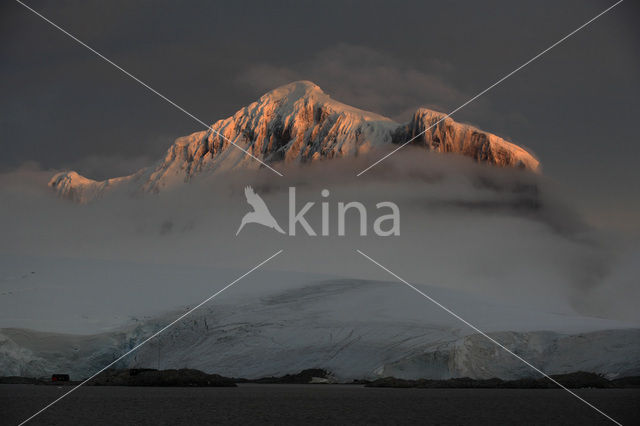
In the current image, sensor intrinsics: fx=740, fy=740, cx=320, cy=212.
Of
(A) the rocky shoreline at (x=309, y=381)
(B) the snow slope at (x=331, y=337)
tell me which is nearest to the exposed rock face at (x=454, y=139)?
(B) the snow slope at (x=331, y=337)

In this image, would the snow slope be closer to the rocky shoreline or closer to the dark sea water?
the rocky shoreline

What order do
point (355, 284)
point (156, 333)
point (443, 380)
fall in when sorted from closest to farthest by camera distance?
point (443, 380)
point (156, 333)
point (355, 284)

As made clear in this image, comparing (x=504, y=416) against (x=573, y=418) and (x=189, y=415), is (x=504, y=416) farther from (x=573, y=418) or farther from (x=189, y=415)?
(x=189, y=415)

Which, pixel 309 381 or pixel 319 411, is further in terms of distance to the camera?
pixel 309 381

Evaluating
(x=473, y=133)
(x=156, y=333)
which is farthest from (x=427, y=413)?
(x=473, y=133)

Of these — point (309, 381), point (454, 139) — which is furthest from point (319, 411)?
point (454, 139)

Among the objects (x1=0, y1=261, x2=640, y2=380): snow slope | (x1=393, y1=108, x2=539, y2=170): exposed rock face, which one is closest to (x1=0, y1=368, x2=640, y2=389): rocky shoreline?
(x1=0, y1=261, x2=640, y2=380): snow slope

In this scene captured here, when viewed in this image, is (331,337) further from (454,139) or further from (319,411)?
(454,139)

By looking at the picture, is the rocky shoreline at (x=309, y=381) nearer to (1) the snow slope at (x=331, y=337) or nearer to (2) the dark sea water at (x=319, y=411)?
(1) the snow slope at (x=331, y=337)
